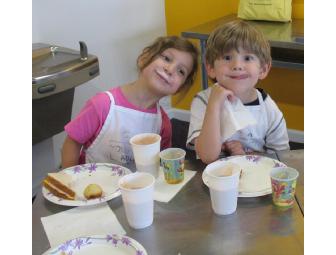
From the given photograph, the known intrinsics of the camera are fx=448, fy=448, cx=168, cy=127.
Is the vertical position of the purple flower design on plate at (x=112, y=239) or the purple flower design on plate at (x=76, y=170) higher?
the purple flower design on plate at (x=112, y=239)

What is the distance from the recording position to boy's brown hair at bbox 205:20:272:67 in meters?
1.47

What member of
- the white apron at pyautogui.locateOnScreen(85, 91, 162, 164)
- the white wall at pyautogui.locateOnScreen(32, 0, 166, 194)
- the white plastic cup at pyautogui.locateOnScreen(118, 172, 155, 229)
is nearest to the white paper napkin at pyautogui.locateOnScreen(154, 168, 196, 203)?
the white plastic cup at pyautogui.locateOnScreen(118, 172, 155, 229)

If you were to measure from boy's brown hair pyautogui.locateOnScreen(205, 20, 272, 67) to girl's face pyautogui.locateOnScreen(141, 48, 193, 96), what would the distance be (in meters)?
0.13

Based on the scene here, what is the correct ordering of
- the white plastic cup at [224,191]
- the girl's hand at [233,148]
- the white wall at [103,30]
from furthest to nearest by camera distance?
the white wall at [103,30] < the girl's hand at [233,148] < the white plastic cup at [224,191]

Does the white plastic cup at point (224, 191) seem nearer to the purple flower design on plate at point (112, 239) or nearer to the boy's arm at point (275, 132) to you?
the purple flower design on plate at point (112, 239)

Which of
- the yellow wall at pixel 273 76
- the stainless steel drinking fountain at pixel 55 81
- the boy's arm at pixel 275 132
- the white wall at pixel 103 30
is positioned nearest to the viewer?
the boy's arm at pixel 275 132

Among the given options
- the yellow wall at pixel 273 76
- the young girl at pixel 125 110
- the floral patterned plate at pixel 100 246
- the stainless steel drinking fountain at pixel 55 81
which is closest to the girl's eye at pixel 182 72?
the young girl at pixel 125 110

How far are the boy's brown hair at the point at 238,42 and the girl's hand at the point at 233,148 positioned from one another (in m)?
0.28

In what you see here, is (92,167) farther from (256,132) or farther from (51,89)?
(51,89)

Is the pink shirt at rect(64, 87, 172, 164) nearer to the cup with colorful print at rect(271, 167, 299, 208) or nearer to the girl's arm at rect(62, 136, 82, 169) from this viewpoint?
the girl's arm at rect(62, 136, 82, 169)

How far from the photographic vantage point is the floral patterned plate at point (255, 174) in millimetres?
1198

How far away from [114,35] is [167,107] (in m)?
0.86
